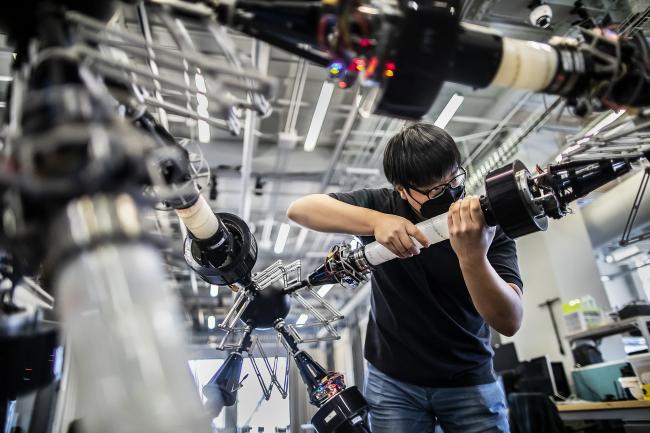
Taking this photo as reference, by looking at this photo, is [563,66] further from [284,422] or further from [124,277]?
[284,422]

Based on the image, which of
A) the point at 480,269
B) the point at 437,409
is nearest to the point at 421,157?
the point at 480,269

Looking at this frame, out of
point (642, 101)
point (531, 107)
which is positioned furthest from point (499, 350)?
point (642, 101)

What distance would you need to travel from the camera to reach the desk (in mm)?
2314

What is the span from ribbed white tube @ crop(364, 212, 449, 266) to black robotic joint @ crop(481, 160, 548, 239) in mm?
210

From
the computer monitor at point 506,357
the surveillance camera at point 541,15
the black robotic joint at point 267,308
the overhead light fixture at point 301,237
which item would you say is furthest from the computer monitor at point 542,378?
the black robotic joint at point 267,308

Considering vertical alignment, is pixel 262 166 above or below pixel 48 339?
above

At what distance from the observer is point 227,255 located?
1.01 metres

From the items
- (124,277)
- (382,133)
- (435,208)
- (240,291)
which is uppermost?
(382,133)

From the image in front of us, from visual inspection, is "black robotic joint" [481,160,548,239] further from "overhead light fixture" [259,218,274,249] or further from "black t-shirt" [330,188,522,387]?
"overhead light fixture" [259,218,274,249]

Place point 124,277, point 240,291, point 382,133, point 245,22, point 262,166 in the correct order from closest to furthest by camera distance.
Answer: point 124,277 → point 245,22 → point 240,291 → point 382,133 → point 262,166

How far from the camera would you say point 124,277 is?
37 centimetres

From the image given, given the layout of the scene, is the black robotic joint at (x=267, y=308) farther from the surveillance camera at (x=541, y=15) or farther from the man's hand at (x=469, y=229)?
the surveillance camera at (x=541, y=15)

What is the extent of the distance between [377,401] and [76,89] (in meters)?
1.09

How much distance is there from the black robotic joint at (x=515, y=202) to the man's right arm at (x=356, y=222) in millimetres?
253
